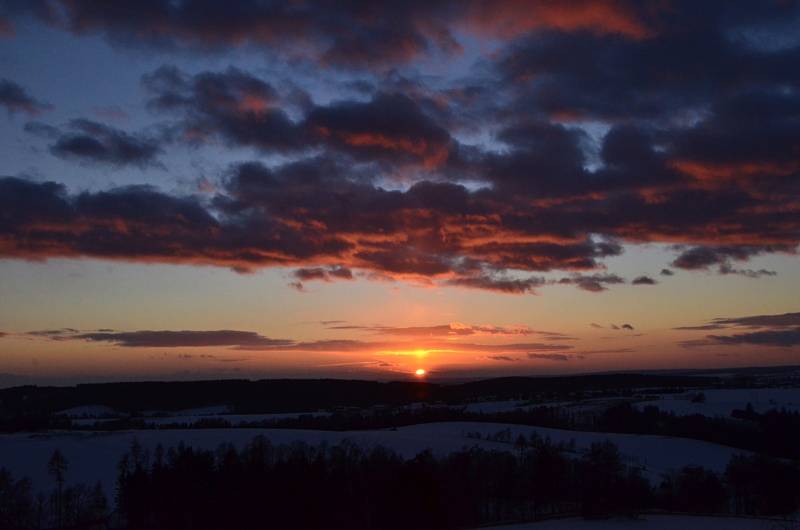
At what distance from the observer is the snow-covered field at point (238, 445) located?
538 feet

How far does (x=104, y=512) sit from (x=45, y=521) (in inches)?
381

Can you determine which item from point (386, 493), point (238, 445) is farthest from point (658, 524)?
point (238, 445)

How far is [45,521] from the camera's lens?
112m

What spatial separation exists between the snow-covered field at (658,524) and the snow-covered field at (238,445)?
56950 millimetres

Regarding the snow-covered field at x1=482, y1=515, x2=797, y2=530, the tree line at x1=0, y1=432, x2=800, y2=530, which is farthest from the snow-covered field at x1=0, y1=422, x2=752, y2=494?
the snow-covered field at x1=482, y1=515, x2=797, y2=530

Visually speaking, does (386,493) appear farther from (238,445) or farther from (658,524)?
(238,445)

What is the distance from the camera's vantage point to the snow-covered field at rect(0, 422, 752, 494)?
163875 millimetres

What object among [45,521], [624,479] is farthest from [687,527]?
[45,521]

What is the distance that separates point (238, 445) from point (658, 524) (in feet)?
361

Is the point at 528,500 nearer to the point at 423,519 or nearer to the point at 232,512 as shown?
the point at 423,519

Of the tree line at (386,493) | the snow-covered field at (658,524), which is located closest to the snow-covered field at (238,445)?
the tree line at (386,493)

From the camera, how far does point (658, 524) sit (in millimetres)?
92062

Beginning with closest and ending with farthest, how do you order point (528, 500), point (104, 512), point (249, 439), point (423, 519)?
1. point (423, 519)
2. point (104, 512)
3. point (528, 500)
4. point (249, 439)

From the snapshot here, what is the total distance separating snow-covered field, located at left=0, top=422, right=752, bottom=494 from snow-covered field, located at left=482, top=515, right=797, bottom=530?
2242 inches
